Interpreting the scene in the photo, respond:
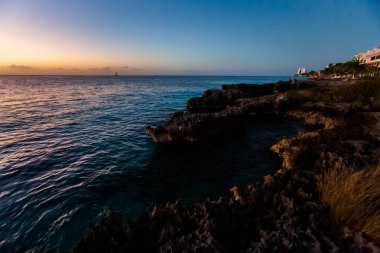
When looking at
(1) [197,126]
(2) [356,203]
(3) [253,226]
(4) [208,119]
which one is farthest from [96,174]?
(2) [356,203]

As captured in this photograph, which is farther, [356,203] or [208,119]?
[208,119]

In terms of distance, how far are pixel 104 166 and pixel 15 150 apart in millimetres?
7058

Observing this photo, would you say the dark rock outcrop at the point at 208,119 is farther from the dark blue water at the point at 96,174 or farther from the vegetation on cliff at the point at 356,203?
the vegetation on cliff at the point at 356,203

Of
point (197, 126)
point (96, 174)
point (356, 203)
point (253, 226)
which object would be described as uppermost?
point (356, 203)

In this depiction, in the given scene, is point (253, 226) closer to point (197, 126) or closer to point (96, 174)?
point (96, 174)

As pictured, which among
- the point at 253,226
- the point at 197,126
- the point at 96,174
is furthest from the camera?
the point at 197,126

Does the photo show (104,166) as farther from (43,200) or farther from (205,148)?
(205,148)

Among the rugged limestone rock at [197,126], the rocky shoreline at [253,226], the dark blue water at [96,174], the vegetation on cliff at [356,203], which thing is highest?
the vegetation on cliff at [356,203]

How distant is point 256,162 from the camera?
11.0 m

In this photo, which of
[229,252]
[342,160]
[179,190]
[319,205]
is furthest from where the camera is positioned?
[179,190]

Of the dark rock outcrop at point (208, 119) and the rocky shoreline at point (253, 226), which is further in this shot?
the dark rock outcrop at point (208, 119)

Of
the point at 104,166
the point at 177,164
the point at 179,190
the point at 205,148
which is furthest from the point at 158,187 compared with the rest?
the point at 205,148

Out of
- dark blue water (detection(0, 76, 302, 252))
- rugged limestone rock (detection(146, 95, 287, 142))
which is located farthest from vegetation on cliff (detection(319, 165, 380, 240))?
rugged limestone rock (detection(146, 95, 287, 142))

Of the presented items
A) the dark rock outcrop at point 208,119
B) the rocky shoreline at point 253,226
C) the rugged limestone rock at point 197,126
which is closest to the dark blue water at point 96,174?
the rugged limestone rock at point 197,126
